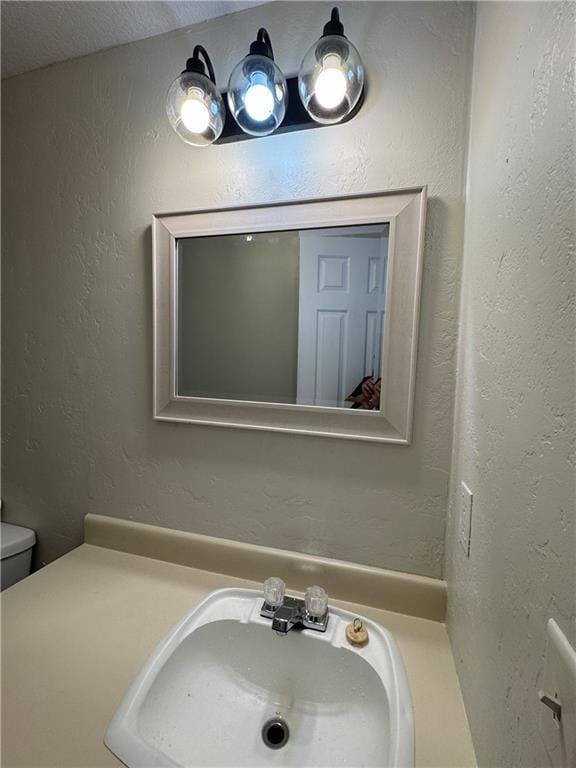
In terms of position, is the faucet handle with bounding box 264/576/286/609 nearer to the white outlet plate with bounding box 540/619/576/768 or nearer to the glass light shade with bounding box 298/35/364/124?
the white outlet plate with bounding box 540/619/576/768

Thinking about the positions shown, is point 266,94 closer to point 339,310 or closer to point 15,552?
point 339,310

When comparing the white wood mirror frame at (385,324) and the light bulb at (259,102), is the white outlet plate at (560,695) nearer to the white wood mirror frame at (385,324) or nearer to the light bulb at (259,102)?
the white wood mirror frame at (385,324)

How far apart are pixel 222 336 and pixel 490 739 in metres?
0.84

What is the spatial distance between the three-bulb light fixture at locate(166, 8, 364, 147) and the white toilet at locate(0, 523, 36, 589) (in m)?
1.22

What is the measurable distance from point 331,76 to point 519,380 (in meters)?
0.69

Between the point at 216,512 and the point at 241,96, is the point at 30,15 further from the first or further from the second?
the point at 216,512

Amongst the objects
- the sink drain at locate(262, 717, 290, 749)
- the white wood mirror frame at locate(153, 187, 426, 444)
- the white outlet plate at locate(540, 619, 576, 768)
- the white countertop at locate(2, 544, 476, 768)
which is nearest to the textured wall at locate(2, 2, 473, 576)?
the white wood mirror frame at locate(153, 187, 426, 444)

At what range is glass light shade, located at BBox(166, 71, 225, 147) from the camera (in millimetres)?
747

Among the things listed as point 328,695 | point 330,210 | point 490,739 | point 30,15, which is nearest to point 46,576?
point 328,695

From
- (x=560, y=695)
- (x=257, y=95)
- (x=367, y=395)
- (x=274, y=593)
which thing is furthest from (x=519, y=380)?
(x=257, y=95)

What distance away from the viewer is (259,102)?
0.73 m

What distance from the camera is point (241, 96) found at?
74 cm

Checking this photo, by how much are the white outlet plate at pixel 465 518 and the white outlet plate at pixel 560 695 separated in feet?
0.92

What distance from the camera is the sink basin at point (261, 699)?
0.56 metres
